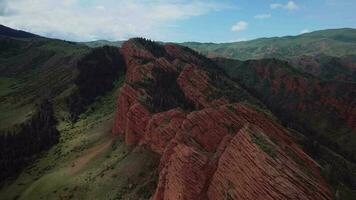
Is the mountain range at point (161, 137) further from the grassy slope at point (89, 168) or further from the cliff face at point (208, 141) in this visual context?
the grassy slope at point (89, 168)

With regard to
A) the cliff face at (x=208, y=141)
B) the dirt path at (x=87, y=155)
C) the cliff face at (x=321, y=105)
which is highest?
the cliff face at (x=208, y=141)

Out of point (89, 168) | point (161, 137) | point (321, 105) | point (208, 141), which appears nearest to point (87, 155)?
point (89, 168)

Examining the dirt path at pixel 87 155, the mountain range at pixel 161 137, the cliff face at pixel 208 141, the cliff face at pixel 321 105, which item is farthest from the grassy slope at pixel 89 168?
the cliff face at pixel 321 105

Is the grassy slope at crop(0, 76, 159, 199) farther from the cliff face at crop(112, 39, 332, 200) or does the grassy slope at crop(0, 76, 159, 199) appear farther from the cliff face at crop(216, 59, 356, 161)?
the cliff face at crop(216, 59, 356, 161)

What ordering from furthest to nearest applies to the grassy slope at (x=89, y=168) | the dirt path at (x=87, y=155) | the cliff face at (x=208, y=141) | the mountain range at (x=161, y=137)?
1. the dirt path at (x=87, y=155)
2. the grassy slope at (x=89, y=168)
3. the mountain range at (x=161, y=137)
4. the cliff face at (x=208, y=141)

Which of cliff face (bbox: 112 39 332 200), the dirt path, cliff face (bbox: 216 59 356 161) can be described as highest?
cliff face (bbox: 112 39 332 200)

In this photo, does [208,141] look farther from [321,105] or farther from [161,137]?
[321,105]

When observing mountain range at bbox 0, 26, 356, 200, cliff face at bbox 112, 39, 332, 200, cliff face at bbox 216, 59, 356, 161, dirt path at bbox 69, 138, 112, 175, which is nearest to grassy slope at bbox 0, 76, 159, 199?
dirt path at bbox 69, 138, 112, 175
